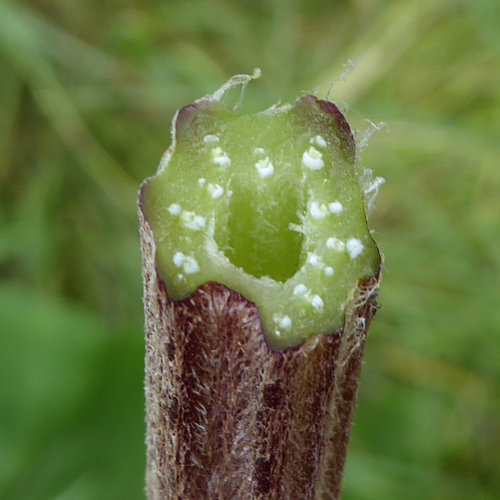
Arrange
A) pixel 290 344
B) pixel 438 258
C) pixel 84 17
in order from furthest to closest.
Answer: pixel 84 17 → pixel 438 258 → pixel 290 344

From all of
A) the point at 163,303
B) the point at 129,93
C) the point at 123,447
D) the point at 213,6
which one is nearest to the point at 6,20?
the point at 129,93

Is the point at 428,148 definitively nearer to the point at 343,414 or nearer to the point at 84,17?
the point at 84,17

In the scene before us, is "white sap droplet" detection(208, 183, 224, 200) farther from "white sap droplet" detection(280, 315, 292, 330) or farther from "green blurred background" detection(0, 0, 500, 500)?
"green blurred background" detection(0, 0, 500, 500)

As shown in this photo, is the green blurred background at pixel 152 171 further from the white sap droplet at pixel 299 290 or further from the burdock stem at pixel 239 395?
the white sap droplet at pixel 299 290

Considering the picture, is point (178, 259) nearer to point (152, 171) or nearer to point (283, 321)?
point (283, 321)

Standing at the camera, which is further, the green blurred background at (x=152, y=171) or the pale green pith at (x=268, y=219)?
the green blurred background at (x=152, y=171)

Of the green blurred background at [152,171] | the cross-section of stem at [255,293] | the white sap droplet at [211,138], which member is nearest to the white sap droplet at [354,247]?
the cross-section of stem at [255,293]

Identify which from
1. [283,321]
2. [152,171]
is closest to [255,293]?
[283,321]

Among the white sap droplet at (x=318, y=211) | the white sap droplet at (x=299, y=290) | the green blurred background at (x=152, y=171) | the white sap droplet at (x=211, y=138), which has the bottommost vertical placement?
the white sap droplet at (x=299, y=290)
